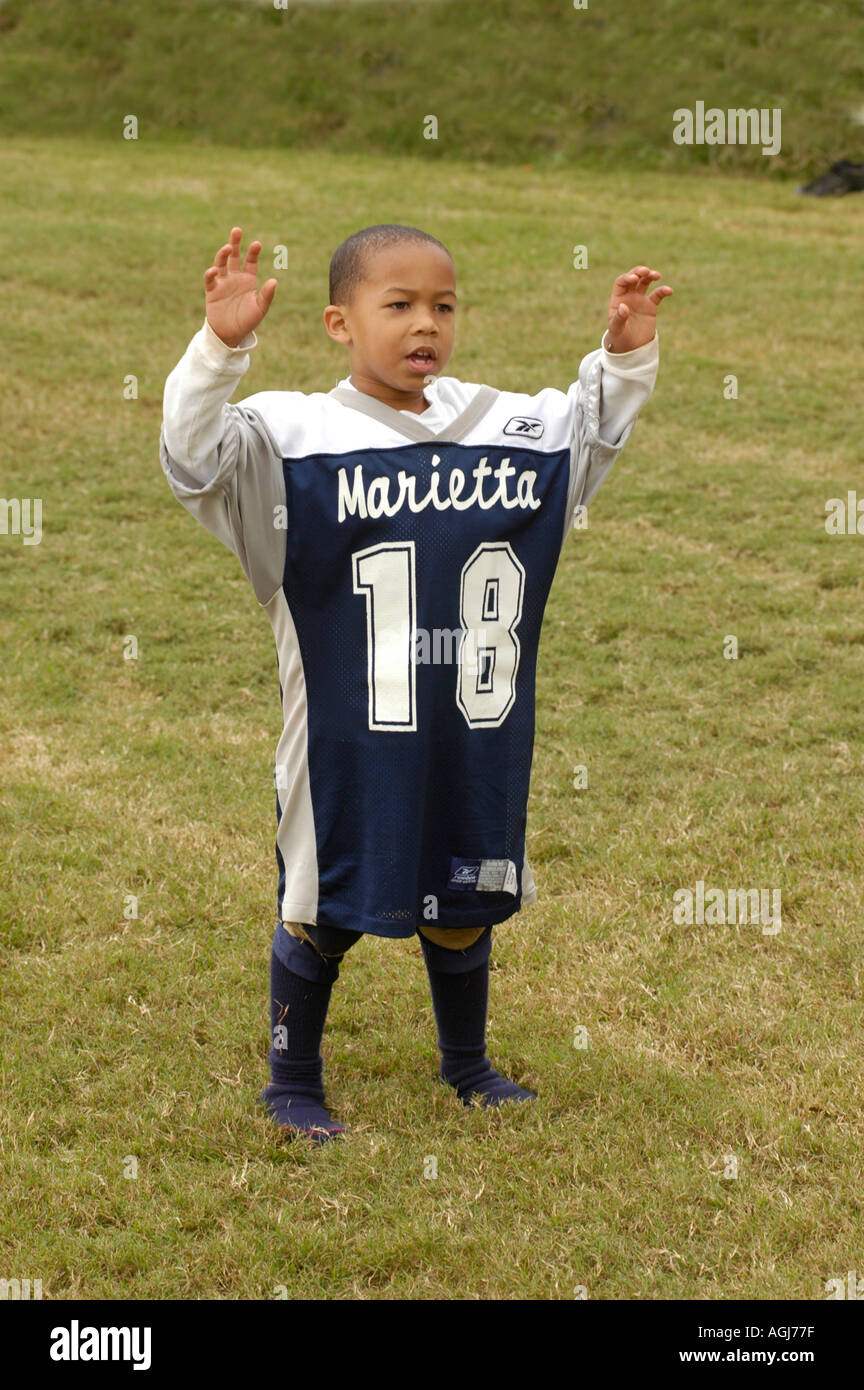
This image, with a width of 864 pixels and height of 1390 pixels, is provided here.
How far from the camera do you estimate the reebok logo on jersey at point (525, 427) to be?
108 inches

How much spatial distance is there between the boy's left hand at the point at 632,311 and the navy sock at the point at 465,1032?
1.26m

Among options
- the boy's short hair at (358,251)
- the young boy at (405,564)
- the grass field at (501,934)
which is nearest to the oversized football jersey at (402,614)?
the young boy at (405,564)

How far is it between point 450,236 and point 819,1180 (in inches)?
460

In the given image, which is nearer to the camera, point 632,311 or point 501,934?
point 632,311

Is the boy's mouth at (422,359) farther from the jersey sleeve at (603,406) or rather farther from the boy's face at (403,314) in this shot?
the jersey sleeve at (603,406)

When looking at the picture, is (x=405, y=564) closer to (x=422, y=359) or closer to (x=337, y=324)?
(x=422, y=359)

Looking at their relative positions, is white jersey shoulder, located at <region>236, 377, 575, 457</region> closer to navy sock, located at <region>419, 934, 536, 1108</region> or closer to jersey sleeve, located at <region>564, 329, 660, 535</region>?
jersey sleeve, located at <region>564, 329, 660, 535</region>

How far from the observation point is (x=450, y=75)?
18828 millimetres

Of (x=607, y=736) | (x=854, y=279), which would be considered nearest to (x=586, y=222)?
(x=854, y=279)

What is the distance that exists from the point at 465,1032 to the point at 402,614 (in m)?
0.99

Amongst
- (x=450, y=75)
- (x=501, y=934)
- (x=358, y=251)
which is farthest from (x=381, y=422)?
(x=450, y=75)

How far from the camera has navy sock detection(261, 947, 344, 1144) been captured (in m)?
3.02

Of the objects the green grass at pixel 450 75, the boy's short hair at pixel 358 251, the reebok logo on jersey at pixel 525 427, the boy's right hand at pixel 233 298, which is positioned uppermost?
the green grass at pixel 450 75
